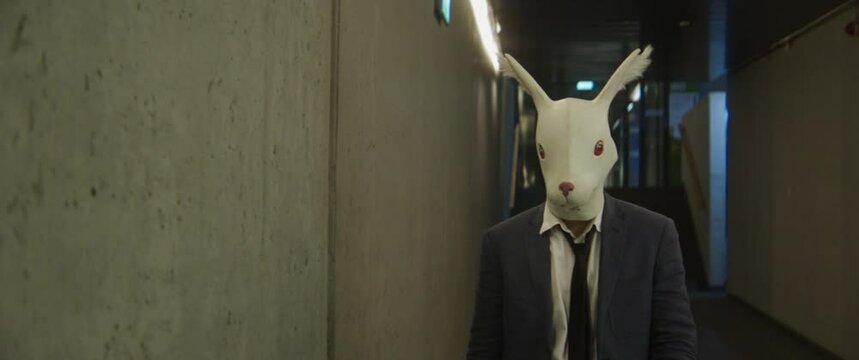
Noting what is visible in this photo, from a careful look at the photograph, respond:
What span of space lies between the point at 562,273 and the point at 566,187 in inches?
7.7

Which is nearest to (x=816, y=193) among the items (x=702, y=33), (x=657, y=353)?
(x=702, y=33)

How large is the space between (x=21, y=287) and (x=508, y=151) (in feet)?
35.1

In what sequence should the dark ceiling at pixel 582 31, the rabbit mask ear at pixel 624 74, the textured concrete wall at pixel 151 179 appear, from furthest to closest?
the dark ceiling at pixel 582 31
the rabbit mask ear at pixel 624 74
the textured concrete wall at pixel 151 179

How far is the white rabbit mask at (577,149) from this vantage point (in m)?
1.73

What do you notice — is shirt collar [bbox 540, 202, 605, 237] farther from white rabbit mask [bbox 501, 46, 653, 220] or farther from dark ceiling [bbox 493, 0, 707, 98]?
dark ceiling [bbox 493, 0, 707, 98]

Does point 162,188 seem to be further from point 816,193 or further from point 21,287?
point 816,193

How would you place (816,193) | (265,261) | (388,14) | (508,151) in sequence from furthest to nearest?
(508,151) → (816,193) → (388,14) → (265,261)

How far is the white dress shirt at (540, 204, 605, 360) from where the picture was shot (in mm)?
1651

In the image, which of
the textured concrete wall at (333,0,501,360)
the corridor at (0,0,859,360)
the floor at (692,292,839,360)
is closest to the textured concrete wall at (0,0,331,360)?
the corridor at (0,0,859,360)

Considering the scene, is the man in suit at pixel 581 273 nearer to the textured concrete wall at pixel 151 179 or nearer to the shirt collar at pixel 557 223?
the shirt collar at pixel 557 223

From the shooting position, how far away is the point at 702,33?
668 cm

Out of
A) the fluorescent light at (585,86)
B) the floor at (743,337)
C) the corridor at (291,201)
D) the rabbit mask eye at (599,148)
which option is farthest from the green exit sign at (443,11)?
the floor at (743,337)

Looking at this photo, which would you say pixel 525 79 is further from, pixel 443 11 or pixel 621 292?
pixel 443 11

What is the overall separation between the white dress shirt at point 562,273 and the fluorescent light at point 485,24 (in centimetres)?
302
